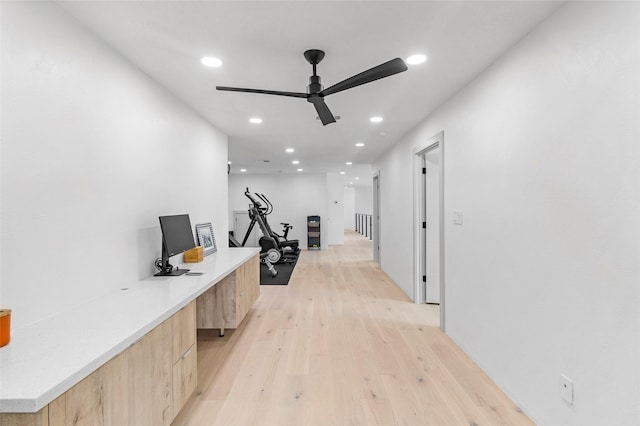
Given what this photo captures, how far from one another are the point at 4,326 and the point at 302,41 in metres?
2.12

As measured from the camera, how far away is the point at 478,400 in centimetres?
217

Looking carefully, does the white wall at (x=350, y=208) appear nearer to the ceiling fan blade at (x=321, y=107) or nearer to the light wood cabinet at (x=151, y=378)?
the ceiling fan blade at (x=321, y=107)

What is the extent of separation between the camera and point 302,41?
2084 millimetres

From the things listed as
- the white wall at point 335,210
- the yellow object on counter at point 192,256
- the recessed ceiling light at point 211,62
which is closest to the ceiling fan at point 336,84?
the recessed ceiling light at point 211,62

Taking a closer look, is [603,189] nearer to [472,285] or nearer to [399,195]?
[472,285]

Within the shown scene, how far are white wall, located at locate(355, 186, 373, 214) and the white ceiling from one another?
492 inches

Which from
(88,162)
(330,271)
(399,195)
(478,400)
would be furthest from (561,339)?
(330,271)

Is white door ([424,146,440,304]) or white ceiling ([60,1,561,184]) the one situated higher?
white ceiling ([60,1,561,184])

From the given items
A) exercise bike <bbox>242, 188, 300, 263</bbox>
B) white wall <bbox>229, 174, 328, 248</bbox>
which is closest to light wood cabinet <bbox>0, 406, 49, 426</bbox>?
exercise bike <bbox>242, 188, 300, 263</bbox>

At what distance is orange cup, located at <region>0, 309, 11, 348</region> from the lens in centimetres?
124

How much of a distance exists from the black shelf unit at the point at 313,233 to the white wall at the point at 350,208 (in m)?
7.16

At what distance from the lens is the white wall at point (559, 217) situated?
1388 millimetres

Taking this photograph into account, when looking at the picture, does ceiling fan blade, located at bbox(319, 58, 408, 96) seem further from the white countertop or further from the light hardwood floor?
the light hardwood floor

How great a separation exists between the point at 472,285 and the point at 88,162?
9.78 feet
